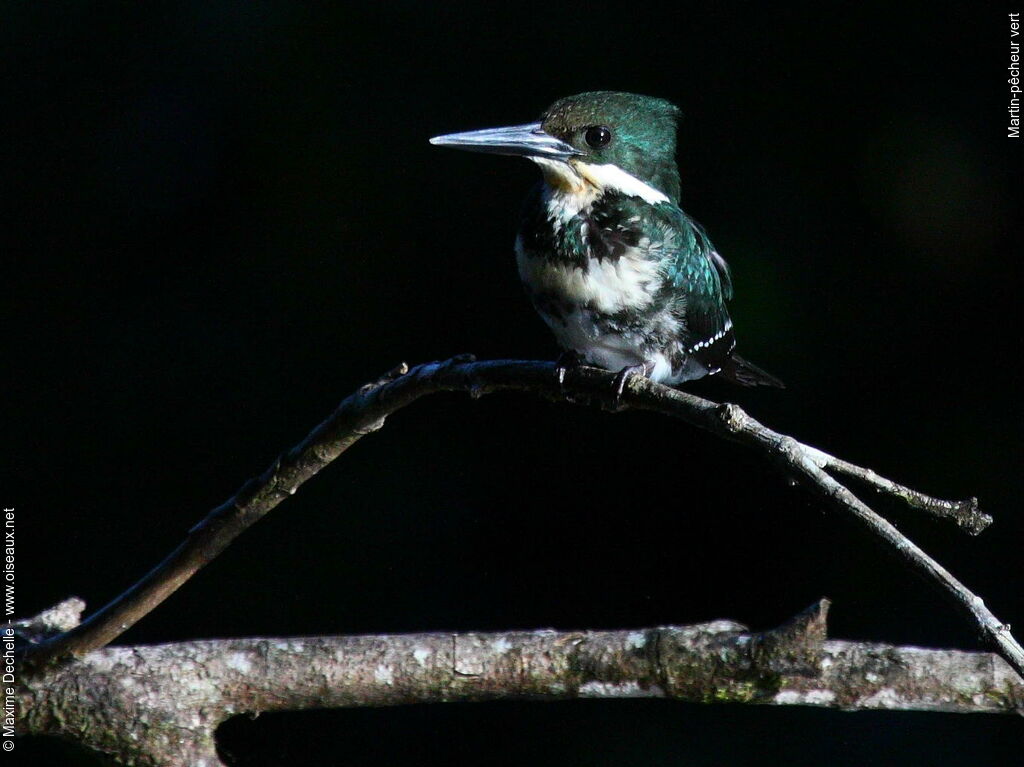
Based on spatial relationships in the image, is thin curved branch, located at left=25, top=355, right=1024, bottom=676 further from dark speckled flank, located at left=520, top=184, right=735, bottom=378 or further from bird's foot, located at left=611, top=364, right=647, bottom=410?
dark speckled flank, located at left=520, top=184, right=735, bottom=378

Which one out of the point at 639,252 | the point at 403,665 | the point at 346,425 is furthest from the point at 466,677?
the point at 639,252

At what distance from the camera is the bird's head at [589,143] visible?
1.79m

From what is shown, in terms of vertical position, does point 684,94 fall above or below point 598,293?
above

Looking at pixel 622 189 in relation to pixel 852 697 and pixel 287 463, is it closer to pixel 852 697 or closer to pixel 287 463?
pixel 287 463

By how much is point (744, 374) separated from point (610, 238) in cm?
49

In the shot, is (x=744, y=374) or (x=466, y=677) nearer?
(x=466, y=677)

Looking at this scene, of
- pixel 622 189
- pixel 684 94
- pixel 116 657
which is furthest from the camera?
pixel 684 94

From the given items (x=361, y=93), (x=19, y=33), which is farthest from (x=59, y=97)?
(x=361, y=93)

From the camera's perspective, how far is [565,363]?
1.71 metres

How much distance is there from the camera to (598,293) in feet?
5.67

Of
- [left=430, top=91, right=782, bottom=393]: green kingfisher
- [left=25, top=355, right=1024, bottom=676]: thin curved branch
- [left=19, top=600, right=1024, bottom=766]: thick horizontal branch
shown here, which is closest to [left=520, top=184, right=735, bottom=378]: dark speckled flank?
[left=430, top=91, right=782, bottom=393]: green kingfisher

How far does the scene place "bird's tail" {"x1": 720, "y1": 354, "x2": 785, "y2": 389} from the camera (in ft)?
6.92

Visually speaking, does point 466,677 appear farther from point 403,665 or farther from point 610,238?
point 610,238

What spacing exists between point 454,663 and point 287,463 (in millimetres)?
306
